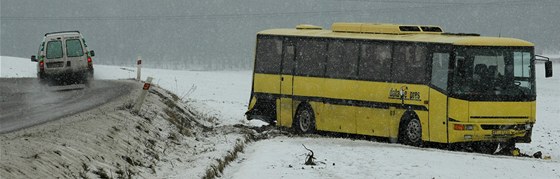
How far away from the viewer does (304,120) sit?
27.1 m

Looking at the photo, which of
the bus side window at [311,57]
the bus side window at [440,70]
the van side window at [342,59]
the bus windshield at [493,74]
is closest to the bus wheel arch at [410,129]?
the bus side window at [440,70]

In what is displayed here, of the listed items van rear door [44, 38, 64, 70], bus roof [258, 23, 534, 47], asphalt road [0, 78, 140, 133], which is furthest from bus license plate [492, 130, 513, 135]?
van rear door [44, 38, 64, 70]

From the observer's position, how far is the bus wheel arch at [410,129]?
23281 mm

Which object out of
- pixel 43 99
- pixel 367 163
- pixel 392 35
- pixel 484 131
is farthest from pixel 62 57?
pixel 367 163

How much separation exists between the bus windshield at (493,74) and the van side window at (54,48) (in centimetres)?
1492

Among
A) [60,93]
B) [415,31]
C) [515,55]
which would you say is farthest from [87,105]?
[515,55]

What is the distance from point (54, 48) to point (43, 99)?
247 inches

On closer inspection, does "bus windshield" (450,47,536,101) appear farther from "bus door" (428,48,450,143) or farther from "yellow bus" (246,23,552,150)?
"bus door" (428,48,450,143)

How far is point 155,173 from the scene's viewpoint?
50.9ft

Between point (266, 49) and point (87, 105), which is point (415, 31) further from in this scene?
point (87, 105)

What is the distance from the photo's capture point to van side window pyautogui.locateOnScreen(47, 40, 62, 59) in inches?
1298

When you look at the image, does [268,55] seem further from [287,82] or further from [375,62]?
[375,62]

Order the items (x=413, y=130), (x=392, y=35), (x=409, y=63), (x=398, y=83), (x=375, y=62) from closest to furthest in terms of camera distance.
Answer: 1. (x=413, y=130)
2. (x=409, y=63)
3. (x=398, y=83)
4. (x=375, y=62)
5. (x=392, y=35)

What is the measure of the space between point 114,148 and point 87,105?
859 cm
